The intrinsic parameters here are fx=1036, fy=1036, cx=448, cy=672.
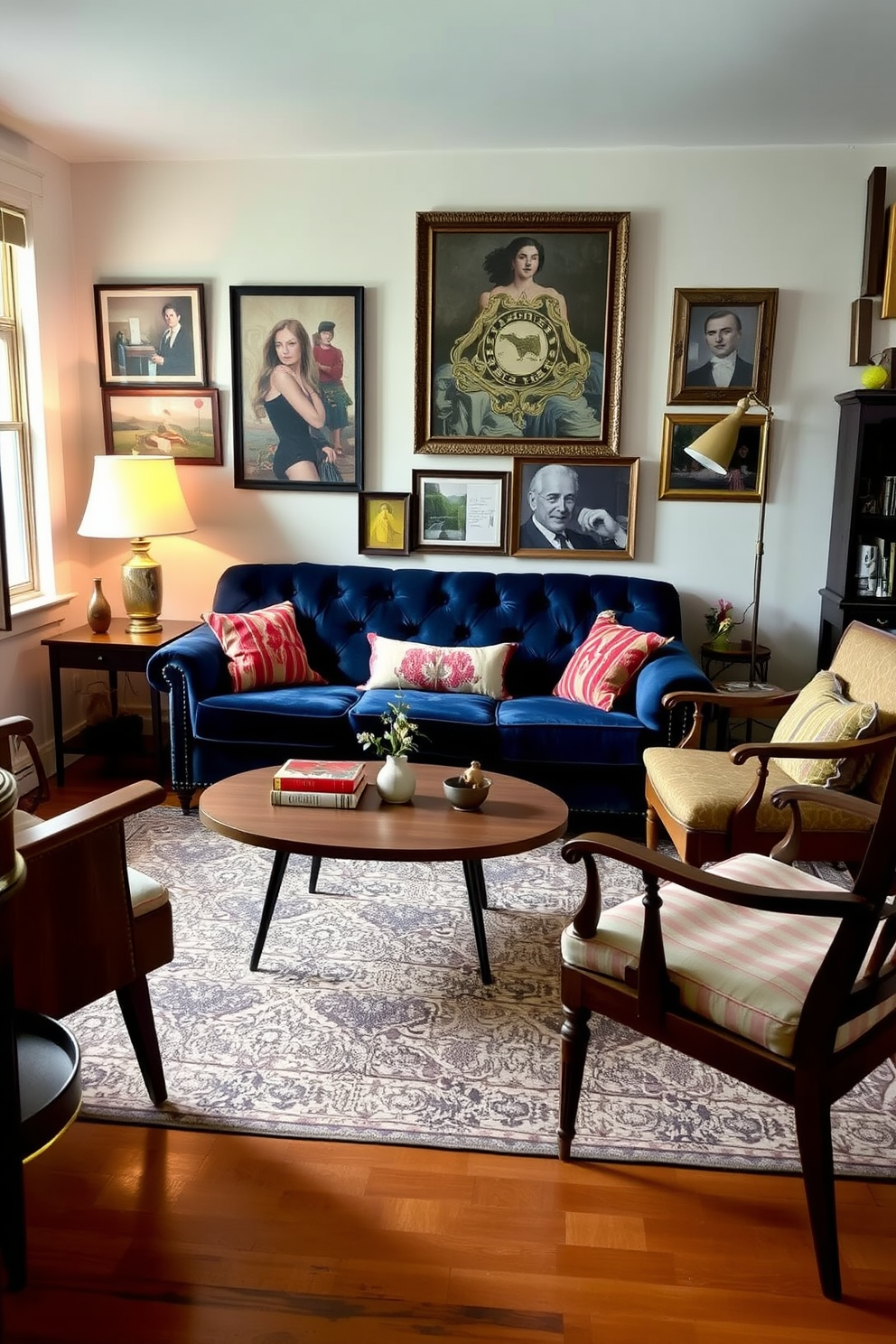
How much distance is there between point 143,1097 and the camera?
7.48 feet

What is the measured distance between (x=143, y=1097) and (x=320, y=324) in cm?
329

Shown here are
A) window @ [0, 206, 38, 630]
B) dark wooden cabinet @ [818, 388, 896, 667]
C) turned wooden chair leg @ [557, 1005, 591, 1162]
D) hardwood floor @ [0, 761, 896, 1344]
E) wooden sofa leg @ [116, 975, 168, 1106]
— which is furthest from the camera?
window @ [0, 206, 38, 630]

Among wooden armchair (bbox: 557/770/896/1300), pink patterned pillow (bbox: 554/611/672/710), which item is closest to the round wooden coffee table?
wooden armchair (bbox: 557/770/896/1300)

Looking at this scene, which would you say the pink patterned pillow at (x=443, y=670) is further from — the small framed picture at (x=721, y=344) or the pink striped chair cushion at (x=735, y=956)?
the pink striped chair cushion at (x=735, y=956)

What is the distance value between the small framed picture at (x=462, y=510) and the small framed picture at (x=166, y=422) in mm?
955

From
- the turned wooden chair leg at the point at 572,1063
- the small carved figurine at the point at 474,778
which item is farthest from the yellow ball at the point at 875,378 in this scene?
the turned wooden chair leg at the point at 572,1063

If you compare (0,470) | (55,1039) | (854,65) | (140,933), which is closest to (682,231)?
(854,65)

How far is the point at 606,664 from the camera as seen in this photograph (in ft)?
12.9

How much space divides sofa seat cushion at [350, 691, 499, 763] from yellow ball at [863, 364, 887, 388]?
1.93 metres

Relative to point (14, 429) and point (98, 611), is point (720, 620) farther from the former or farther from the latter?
point (14, 429)

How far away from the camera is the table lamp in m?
4.23

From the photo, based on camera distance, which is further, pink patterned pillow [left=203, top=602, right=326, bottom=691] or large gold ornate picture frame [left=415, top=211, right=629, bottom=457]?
large gold ornate picture frame [left=415, top=211, right=629, bottom=457]

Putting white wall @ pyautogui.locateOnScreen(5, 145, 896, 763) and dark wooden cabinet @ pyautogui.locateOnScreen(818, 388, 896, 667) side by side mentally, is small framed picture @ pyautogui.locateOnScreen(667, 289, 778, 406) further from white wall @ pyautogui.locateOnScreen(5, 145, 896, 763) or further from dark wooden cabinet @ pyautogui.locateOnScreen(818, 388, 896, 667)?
dark wooden cabinet @ pyautogui.locateOnScreen(818, 388, 896, 667)

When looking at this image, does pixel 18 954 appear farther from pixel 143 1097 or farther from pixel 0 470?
pixel 0 470
